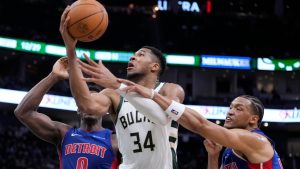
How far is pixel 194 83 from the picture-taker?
28828 millimetres

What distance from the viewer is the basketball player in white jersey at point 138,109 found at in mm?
3924

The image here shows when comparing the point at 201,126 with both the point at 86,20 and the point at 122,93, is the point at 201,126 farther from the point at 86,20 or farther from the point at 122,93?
the point at 86,20

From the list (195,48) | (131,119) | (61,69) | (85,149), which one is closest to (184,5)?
(195,48)

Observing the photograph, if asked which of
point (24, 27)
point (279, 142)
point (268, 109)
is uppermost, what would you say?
point (24, 27)

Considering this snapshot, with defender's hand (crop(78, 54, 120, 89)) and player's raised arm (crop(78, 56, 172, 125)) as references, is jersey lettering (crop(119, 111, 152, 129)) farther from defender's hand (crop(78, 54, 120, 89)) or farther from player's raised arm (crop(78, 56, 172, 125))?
defender's hand (crop(78, 54, 120, 89))

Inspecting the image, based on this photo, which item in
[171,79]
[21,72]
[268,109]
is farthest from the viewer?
[171,79]

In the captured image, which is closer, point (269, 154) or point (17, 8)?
point (269, 154)

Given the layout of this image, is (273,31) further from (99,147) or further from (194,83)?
(99,147)

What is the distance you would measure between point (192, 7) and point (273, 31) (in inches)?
203

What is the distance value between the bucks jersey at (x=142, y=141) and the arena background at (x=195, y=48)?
1832 cm

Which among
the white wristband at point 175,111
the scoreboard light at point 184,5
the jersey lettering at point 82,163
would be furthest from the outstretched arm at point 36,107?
the scoreboard light at point 184,5

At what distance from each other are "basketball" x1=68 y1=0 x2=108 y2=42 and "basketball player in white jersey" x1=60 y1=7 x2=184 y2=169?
0.06 metres

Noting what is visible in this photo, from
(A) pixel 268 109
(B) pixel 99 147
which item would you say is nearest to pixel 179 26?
(A) pixel 268 109

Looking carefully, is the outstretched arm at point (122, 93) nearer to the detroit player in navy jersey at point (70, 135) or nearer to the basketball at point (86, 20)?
the basketball at point (86, 20)
